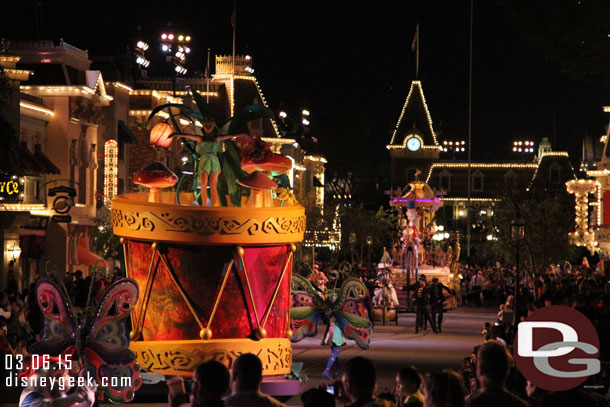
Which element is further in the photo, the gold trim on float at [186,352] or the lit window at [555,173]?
the lit window at [555,173]

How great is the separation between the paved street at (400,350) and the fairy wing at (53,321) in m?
2.59

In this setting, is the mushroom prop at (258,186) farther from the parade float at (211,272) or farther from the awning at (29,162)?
the awning at (29,162)

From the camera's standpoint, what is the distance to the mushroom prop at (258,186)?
13234mm

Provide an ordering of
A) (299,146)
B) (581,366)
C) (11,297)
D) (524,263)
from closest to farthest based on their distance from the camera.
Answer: (581,366), (11,297), (524,263), (299,146)

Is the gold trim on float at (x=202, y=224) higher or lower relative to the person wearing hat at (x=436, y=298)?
higher

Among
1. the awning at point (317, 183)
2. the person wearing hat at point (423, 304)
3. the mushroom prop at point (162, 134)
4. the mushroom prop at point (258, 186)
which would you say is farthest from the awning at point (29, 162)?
the awning at point (317, 183)

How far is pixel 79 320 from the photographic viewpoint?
12.4m

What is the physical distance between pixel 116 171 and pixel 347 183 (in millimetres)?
60256

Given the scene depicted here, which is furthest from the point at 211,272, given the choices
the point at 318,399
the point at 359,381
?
the point at 318,399

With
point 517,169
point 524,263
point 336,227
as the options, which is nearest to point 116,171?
point 524,263

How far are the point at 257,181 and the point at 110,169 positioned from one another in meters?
34.9

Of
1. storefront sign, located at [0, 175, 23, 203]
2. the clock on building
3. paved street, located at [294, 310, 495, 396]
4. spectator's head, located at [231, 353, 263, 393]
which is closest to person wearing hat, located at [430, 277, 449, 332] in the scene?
paved street, located at [294, 310, 495, 396]

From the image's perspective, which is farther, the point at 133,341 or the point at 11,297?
the point at 11,297

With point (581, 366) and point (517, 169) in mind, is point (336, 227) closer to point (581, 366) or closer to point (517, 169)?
point (517, 169)
